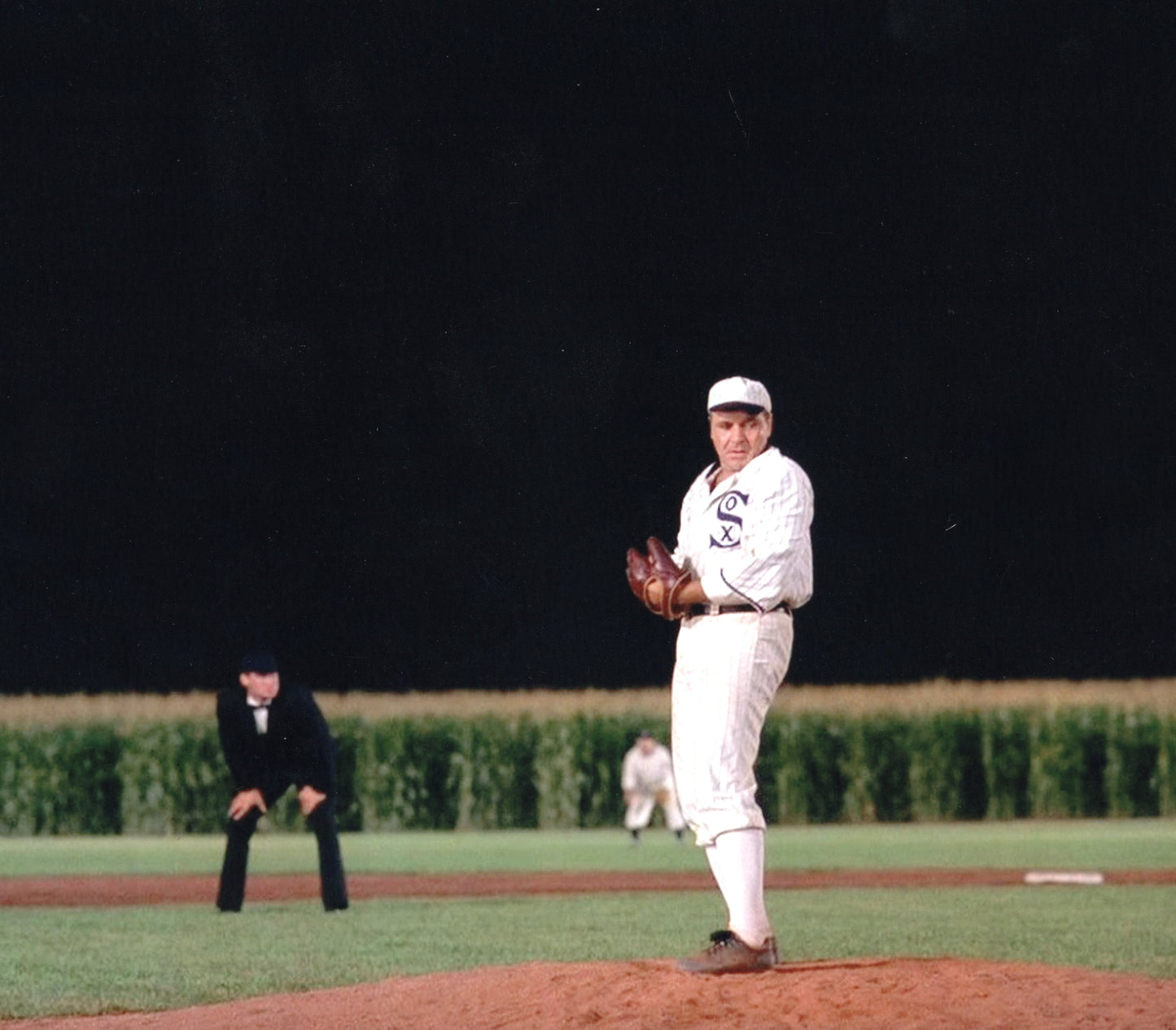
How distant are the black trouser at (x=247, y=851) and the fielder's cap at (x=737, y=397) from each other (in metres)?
7.06

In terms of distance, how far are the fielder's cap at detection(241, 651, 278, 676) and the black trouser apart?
0.79 m

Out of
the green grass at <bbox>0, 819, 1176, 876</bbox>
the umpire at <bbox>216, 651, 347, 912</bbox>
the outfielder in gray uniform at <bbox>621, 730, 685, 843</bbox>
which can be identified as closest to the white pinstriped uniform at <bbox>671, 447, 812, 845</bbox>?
the umpire at <bbox>216, 651, 347, 912</bbox>

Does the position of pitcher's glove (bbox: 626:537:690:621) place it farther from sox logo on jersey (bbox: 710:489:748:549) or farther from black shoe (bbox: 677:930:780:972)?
black shoe (bbox: 677:930:780:972)

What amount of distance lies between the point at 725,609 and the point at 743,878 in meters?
1.00

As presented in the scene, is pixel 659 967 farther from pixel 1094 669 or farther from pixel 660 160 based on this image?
pixel 1094 669

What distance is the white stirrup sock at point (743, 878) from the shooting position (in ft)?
27.1

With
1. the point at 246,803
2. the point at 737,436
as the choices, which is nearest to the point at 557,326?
the point at 246,803

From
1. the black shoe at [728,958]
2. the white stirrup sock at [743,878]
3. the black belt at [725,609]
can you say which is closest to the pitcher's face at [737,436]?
the black belt at [725,609]

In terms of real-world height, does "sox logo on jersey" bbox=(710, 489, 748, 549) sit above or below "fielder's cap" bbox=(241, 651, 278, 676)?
above

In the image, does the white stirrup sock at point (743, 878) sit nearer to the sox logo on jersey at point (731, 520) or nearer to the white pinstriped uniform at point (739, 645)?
the white pinstriped uniform at point (739, 645)

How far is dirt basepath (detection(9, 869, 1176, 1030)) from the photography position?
7.45 meters

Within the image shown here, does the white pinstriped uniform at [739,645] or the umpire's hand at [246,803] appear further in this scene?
the umpire's hand at [246,803]

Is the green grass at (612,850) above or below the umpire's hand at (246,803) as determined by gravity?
below

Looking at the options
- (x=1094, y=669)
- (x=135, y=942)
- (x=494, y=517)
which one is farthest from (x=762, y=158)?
(x=135, y=942)
